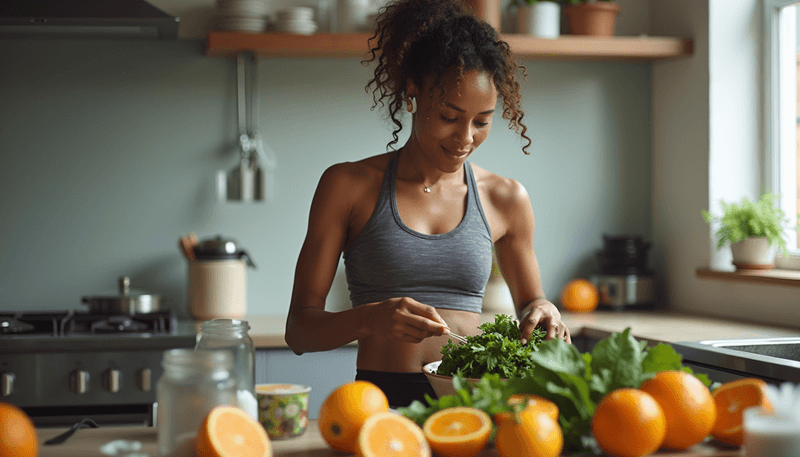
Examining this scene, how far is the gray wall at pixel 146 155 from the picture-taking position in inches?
107

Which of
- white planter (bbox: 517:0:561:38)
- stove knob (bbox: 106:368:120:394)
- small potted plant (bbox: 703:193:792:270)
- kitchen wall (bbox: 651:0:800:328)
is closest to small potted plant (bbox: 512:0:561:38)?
white planter (bbox: 517:0:561:38)

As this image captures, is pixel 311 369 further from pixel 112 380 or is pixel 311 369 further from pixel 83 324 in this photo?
pixel 83 324

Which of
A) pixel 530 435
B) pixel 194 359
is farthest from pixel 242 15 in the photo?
pixel 530 435

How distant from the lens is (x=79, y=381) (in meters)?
2.21

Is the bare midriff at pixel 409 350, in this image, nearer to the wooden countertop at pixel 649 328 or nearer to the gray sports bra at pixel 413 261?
the gray sports bra at pixel 413 261

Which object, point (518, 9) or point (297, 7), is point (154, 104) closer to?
point (297, 7)

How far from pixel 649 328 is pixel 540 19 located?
116 centimetres

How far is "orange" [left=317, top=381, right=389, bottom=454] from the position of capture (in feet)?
2.89

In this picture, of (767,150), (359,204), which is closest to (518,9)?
(767,150)

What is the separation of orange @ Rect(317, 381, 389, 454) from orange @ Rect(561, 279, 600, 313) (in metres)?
2.04

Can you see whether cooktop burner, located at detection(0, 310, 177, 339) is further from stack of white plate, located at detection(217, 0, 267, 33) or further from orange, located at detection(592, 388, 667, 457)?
orange, located at detection(592, 388, 667, 457)

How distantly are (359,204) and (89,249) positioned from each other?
1.65 meters

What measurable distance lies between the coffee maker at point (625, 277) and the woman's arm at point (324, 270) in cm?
165

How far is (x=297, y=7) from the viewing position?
9.23 feet
